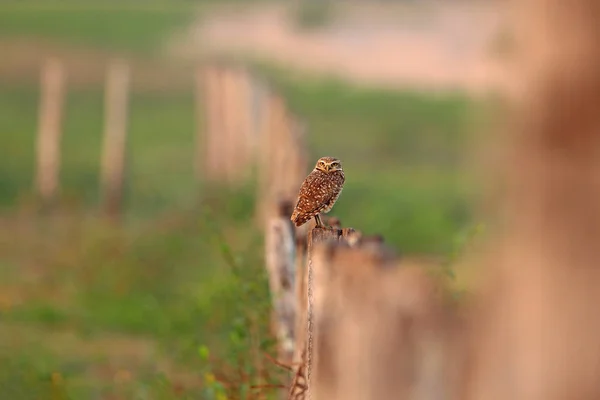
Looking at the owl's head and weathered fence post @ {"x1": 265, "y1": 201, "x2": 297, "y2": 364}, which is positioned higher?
the owl's head

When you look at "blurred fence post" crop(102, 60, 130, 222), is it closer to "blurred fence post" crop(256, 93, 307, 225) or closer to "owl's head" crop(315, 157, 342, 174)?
"blurred fence post" crop(256, 93, 307, 225)

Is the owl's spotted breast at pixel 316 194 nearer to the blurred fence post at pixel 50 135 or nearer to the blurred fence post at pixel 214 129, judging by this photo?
the blurred fence post at pixel 214 129

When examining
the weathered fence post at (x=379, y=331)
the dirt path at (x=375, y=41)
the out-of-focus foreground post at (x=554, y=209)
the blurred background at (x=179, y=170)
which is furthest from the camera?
the dirt path at (x=375, y=41)

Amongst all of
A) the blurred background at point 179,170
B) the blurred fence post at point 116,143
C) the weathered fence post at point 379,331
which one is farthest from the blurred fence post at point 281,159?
the blurred fence post at point 116,143

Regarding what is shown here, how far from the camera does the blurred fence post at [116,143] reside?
47.2 feet

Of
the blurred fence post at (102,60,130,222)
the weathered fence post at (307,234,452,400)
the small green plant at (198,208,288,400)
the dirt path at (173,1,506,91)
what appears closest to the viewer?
the weathered fence post at (307,234,452,400)

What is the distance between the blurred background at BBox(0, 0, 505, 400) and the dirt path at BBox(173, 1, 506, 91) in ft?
0.40

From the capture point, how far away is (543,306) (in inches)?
47.7

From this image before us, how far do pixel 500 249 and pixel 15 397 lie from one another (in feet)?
17.6

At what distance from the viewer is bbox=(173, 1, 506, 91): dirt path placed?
31.5 meters

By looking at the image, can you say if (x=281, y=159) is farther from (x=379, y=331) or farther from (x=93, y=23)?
(x=93, y=23)

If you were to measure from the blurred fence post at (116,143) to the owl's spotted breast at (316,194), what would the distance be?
9495mm

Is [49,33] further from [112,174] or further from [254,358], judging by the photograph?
[254,358]

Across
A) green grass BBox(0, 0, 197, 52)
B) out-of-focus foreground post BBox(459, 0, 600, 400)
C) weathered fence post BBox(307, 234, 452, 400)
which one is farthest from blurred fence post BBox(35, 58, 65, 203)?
green grass BBox(0, 0, 197, 52)
